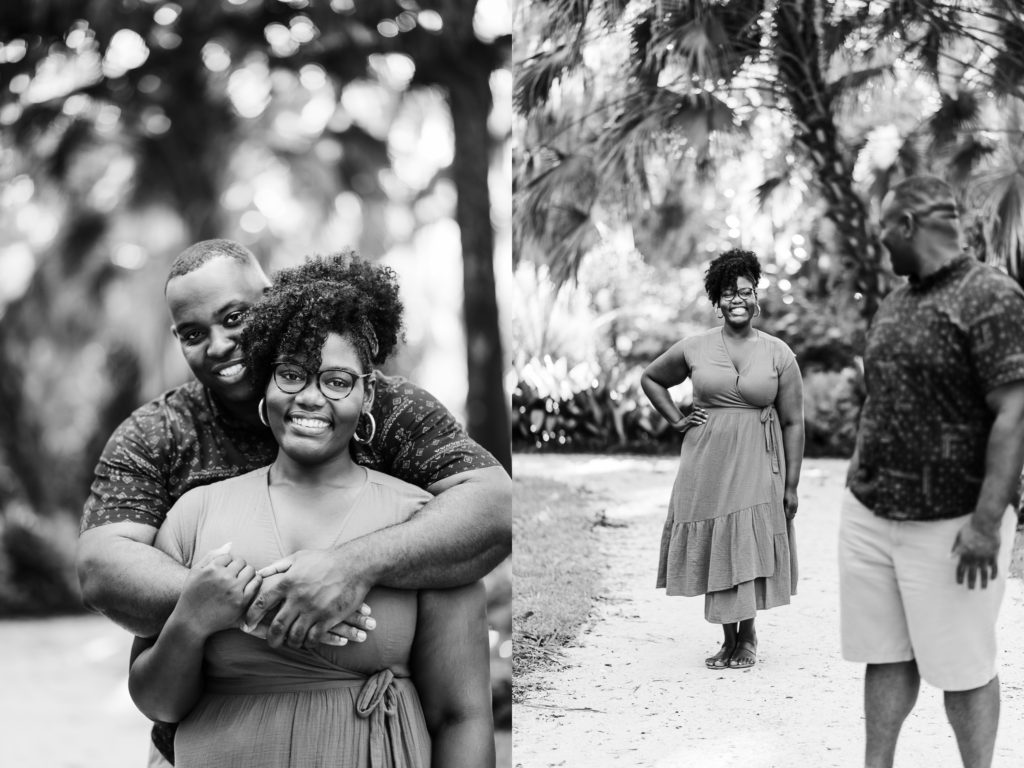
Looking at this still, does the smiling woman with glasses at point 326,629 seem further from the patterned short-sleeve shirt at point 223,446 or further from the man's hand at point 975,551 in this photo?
the man's hand at point 975,551

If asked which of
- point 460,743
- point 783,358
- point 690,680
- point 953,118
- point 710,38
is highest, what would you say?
point 710,38

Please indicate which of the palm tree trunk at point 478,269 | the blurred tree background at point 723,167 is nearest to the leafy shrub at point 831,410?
the blurred tree background at point 723,167

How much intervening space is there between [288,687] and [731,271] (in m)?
1.36

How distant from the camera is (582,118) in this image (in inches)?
119

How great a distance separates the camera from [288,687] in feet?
6.83

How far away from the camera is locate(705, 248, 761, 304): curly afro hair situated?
271 cm

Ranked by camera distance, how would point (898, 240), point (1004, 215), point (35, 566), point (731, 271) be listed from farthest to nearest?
point (35, 566) < point (731, 271) < point (1004, 215) < point (898, 240)

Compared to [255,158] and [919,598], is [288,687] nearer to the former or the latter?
[919,598]

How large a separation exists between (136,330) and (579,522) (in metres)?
5.60

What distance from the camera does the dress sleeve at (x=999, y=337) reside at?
2.00 metres

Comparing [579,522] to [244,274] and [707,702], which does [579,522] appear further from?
→ [244,274]

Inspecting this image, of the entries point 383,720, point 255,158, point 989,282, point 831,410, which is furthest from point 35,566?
point 989,282

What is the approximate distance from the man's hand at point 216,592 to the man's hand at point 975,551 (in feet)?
4.04

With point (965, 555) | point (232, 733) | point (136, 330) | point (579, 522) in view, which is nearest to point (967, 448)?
point (965, 555)
